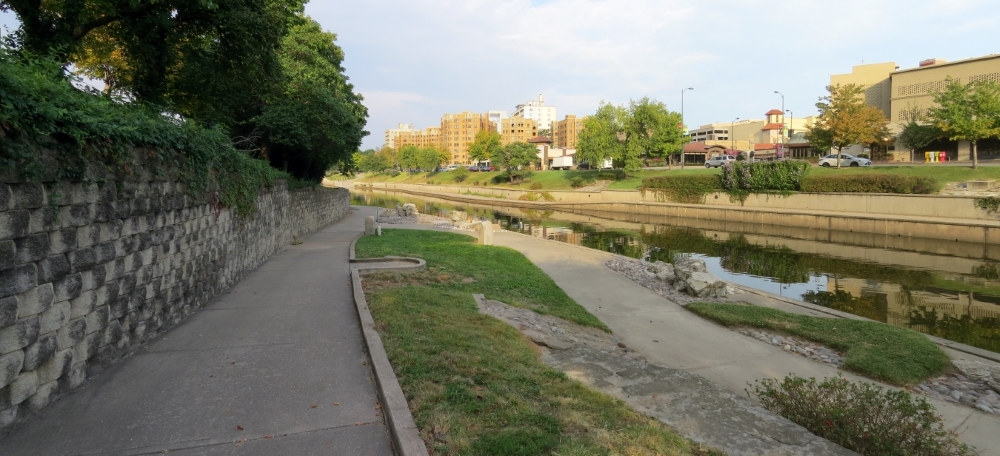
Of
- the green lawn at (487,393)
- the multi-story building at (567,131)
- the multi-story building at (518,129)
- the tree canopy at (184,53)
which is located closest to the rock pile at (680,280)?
the green lawn at (487,393)

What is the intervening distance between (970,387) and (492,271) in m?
10.2

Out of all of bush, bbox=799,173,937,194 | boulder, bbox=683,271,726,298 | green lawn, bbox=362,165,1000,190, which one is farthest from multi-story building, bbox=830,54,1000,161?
boulder, bbox=683,271,726,298

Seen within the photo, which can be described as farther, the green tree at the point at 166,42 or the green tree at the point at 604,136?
the green tree at the point at 604,136

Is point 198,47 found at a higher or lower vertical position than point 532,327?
higher

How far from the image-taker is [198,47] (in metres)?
14.9

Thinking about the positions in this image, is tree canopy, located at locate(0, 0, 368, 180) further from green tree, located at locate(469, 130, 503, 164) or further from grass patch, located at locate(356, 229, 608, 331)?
green tree, located at locate(469, 130, 503, 164)

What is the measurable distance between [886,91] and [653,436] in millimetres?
75125

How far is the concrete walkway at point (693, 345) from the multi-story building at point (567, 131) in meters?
140

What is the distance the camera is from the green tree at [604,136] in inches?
2571

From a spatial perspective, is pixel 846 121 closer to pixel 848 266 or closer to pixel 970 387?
pixel 848 266

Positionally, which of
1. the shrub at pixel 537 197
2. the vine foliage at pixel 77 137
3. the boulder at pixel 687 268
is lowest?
the boulder at pixel 687 268

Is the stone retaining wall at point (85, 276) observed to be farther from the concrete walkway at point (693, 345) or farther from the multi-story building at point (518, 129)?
the multi-story building at point (518, 129)

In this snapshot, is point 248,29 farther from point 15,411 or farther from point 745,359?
point 745,359

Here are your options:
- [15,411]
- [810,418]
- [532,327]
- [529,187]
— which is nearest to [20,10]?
[15,411]
